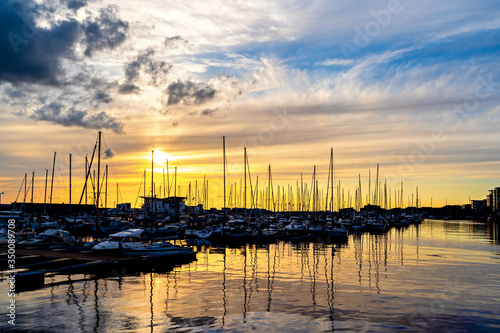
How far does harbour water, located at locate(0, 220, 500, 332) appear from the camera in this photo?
871 inches

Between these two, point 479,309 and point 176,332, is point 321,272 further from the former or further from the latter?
point 176,332

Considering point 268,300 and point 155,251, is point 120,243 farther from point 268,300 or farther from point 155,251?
point 268,300

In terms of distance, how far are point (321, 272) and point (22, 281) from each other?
25241 mm

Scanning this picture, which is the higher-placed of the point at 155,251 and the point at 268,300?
the point at 155,251

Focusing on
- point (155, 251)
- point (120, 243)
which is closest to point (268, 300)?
point (155, 251)

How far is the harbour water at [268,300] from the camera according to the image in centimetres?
2212

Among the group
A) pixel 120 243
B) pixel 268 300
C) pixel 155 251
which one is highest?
pixel 120 243

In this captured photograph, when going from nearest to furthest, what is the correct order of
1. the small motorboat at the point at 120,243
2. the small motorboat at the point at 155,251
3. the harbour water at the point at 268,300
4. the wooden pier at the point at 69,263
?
the harbour water at the point at 268,300
the wooden pier at the point at 69,263
the small motorboat at the point at 155,251
the small motorboat at the point at 120,243

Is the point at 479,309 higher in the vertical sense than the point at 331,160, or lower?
lower

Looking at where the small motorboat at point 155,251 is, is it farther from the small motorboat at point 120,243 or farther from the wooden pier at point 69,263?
the wooden pier at point 69,263

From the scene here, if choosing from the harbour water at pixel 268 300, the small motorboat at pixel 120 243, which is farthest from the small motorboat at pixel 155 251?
the harbour water at pixel 268 300

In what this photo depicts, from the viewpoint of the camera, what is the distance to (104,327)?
21.0 metres

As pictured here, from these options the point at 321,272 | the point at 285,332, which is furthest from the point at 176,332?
the point at 321,272

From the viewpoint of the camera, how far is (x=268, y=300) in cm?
2781
